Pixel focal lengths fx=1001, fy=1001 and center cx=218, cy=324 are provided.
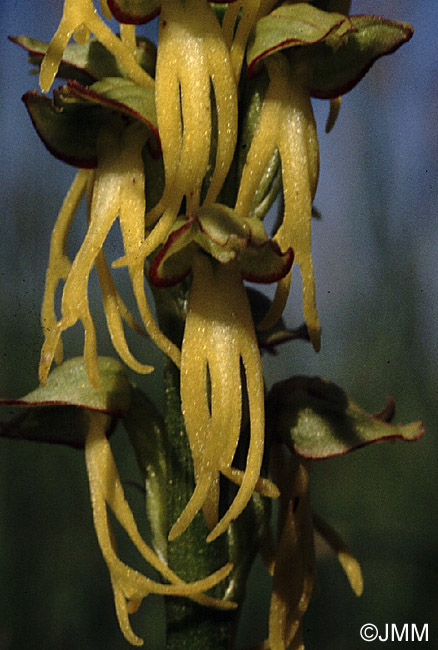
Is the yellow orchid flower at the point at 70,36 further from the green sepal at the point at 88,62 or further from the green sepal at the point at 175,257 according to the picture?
the green sepal at the point at 175,257

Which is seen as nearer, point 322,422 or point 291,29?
point 291,29

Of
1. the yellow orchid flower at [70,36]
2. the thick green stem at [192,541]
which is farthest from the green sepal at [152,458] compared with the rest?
the yellow orchid flower at [70,36]

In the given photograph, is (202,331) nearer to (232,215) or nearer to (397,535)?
(232,215)

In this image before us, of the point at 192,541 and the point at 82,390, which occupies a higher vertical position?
the point at 82,390

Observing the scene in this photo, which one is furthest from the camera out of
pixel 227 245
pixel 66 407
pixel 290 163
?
pixel 66 407

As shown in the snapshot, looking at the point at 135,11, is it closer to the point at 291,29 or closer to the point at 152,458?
the point at 291,29

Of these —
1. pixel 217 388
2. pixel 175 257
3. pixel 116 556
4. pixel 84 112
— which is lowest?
pixel 116 556

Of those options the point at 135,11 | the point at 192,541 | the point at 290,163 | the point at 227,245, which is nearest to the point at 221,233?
the point at 227,245

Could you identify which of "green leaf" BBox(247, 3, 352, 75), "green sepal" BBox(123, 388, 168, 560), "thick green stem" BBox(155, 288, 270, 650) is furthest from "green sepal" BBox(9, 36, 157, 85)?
"green sepal" BBox(123, 388, 168, 560)
